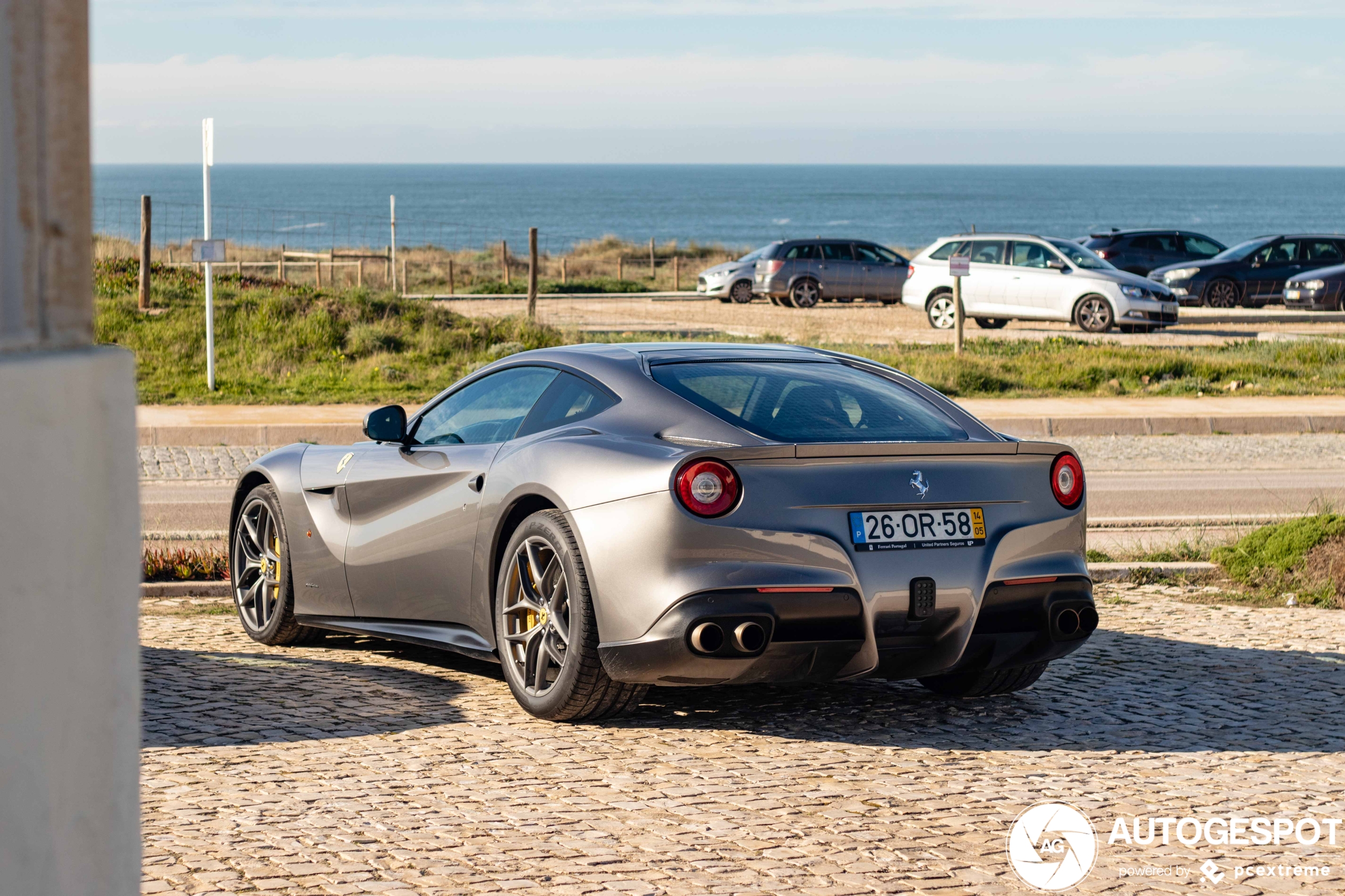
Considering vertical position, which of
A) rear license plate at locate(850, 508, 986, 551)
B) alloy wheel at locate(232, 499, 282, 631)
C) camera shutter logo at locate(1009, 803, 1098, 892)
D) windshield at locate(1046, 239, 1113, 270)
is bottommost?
camera shutter logo at locate(1009, 803, 1098, 892)

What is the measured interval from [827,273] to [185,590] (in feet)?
91.4

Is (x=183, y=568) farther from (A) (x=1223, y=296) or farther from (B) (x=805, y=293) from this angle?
(A) (x=1223, y=296)

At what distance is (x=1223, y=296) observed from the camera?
3491 cm

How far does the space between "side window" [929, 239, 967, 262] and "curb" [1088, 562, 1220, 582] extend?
67.6ft

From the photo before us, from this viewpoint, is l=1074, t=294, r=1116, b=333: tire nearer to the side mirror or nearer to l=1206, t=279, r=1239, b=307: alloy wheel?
l=1206, t=279, r=1239, b=307: alloy wheel

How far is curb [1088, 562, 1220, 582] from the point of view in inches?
349

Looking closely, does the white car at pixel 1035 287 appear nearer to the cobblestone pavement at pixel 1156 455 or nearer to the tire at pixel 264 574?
the cobblestone pavement at pixel 1156 455

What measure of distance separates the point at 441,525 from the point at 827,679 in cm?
176

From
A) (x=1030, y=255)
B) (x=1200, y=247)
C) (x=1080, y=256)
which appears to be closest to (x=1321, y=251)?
(x=1200, y=247)

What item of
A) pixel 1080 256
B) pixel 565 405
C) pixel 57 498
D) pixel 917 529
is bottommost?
pixel 917 529

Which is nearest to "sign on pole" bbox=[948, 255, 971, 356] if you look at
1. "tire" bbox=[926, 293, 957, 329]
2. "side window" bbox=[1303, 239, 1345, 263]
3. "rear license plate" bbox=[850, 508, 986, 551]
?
"tire" bbox=[926, 293, 957, 329]

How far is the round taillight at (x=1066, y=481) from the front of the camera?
5602 mm

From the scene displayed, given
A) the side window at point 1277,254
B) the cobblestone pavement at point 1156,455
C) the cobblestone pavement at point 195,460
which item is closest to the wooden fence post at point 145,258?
the cobblestone pavement at point 195,460

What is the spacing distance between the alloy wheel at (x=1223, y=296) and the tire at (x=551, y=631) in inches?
1259
